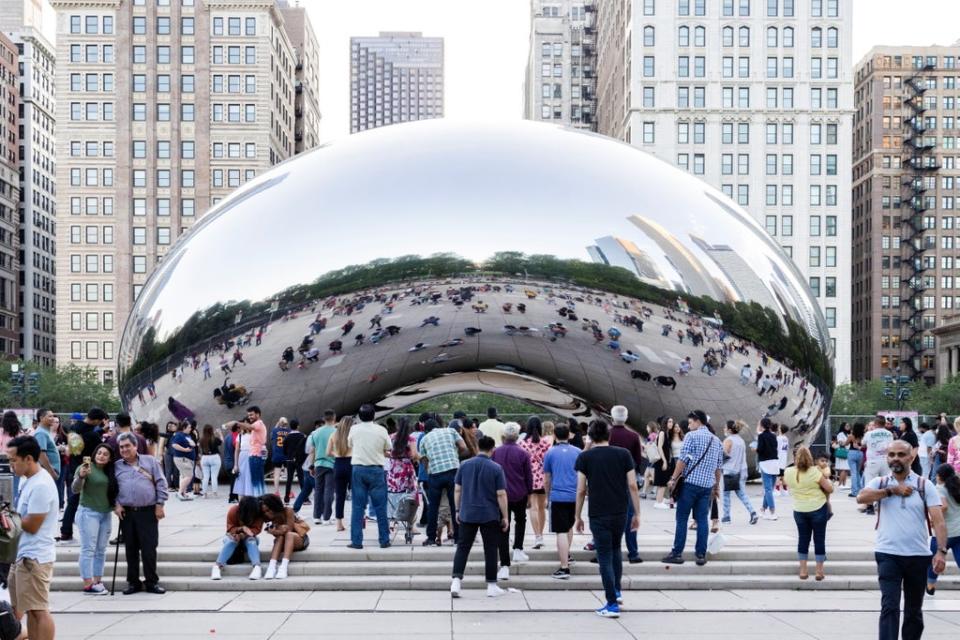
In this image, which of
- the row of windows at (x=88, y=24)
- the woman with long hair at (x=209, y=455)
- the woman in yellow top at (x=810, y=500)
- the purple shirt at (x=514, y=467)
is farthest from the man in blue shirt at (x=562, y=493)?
the row of windows at (x=88, y=24)

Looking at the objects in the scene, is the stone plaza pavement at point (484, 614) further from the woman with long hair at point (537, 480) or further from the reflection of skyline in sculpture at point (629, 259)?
the reflection of skyline in sculpture at point (629, 259)

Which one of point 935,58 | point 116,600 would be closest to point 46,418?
point 116,600

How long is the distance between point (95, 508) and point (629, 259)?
8.58m

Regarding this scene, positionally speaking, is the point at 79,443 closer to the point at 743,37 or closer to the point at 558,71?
the point at 743,37

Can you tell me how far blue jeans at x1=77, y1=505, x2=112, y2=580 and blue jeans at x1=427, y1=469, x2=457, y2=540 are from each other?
3.25 m

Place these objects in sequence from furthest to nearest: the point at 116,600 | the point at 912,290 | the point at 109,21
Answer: the point at 912,290
the point at 109,21
the point at 116,600

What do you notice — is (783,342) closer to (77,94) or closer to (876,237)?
(77,94)

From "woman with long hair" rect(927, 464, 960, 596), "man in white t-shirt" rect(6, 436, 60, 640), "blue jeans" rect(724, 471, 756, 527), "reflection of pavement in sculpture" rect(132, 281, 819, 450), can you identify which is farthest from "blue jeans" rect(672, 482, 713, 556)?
"man in white t-shirt" rect(6, 436, 60, 640)

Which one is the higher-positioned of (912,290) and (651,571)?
(912,290)

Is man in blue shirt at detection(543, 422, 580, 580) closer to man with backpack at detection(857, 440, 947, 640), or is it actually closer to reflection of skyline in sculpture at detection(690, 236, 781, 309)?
man with backpack at detection(857, 440, 947, 640)

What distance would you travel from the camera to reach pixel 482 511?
8.70 meters

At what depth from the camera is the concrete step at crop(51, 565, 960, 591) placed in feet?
30.9

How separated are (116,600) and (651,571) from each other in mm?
5109

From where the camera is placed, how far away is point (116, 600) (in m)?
8.94
